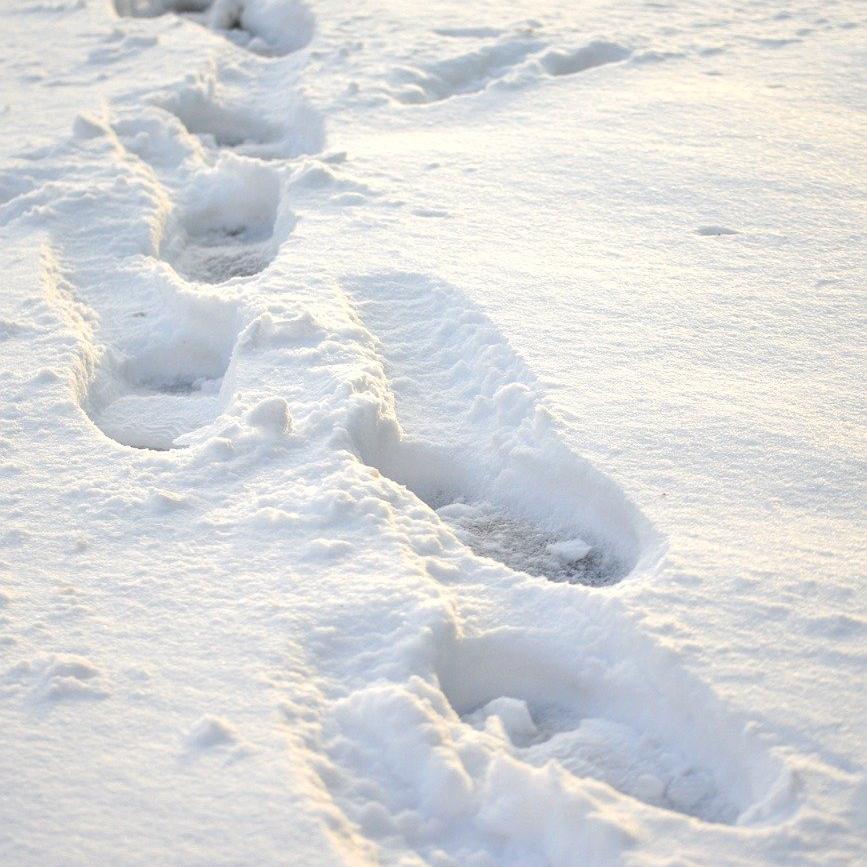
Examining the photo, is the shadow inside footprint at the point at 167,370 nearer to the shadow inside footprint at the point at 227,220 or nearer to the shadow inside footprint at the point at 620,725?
the shadow inside footprint at the point at 227,220

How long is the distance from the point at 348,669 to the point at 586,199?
5.20 ft

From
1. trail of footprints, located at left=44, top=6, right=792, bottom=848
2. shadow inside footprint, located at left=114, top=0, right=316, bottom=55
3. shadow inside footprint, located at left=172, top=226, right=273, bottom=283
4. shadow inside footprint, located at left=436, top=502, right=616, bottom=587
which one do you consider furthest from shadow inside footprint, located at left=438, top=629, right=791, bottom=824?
shadow inside footprint, located at left=114, top=0, right=316, bottom=55

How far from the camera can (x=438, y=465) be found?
→ 2221 mm

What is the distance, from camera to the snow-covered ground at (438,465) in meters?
1.51

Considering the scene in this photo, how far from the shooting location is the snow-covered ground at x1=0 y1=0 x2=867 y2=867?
151 centimetres

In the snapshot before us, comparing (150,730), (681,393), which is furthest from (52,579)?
(681,393)

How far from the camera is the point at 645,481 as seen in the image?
1999 millimetres

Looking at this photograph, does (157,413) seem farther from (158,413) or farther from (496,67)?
(496,67)

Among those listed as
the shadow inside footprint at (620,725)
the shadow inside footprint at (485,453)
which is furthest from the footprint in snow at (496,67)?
the shadow inside footprint at (620,725)

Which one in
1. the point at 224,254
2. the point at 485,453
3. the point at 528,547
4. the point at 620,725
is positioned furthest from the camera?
the point at 224,254

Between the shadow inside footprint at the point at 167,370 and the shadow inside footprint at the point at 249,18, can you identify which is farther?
the shadow inside footprint at the point at 249,18

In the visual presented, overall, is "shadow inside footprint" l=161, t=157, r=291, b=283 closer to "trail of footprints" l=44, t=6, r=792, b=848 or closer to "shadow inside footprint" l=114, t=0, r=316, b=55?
"trail of footprints" l=44, t=6, r=792, b=848

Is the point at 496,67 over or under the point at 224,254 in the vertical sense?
over

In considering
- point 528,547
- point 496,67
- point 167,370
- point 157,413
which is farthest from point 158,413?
point 496,67
